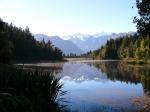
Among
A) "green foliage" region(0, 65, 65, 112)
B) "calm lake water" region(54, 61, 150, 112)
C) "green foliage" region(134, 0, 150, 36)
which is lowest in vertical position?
"calm lake water" region(54, 61, 150, 112)

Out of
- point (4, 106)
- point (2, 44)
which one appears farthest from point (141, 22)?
point (2, 44)

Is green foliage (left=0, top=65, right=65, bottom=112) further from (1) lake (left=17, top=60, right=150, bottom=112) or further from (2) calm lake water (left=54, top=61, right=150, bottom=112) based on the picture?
(2) calm lake water (left=54, top=61, right=150, bottom=112)

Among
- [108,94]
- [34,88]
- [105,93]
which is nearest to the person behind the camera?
[34,88]

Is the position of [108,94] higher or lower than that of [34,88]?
lower

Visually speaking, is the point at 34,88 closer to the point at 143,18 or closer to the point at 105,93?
the point at 143,18

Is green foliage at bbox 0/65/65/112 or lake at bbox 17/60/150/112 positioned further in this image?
lake at bbox 17/60/150/112

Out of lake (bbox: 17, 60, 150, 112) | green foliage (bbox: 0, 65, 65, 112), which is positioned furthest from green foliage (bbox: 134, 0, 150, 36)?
green foliage (bbox: 0, 65, 65, 112)

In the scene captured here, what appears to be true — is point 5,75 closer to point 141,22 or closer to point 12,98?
point 12,98

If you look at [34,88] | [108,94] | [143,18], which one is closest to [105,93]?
[108,94]

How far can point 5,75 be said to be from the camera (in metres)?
17.2

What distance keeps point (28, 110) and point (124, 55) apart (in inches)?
7315

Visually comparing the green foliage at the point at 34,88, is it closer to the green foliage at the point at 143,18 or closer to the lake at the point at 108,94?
the lake at the point at 108,94

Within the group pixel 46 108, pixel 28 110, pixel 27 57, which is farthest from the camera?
pixel 27 57

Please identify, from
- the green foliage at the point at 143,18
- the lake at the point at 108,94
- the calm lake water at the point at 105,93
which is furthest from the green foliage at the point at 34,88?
the green foliage at the point at 143,18
